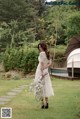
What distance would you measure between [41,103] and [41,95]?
0.73 ft

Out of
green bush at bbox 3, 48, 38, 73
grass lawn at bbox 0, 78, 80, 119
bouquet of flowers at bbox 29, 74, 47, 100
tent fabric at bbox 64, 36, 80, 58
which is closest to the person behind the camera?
grass lawn at bbox 0, 78, 80, 119

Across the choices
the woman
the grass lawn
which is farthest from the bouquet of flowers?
the grass lawn

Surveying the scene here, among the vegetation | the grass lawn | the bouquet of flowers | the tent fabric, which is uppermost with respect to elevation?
the bouquet of flowers

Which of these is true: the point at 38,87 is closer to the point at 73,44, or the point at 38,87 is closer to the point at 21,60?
the point at 21,60

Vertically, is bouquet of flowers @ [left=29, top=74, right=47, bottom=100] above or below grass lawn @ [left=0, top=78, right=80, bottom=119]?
above

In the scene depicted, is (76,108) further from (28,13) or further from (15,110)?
(28,13)

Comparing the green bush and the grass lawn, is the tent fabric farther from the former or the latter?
the grass lawn

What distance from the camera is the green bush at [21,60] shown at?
22.6 metres

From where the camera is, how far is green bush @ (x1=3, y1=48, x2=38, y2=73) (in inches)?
889

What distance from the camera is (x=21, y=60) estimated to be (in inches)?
911

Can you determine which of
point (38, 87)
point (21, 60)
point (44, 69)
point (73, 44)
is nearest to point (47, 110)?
point (38, 87)

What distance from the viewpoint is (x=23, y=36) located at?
34312mm

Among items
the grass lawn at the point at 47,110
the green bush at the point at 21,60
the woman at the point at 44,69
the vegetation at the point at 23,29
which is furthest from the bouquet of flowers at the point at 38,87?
the vegetation at the point at 23,29

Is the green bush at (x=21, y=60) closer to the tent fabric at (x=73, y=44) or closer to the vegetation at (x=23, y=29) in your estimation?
the vegetation at (x=23, y=29)
